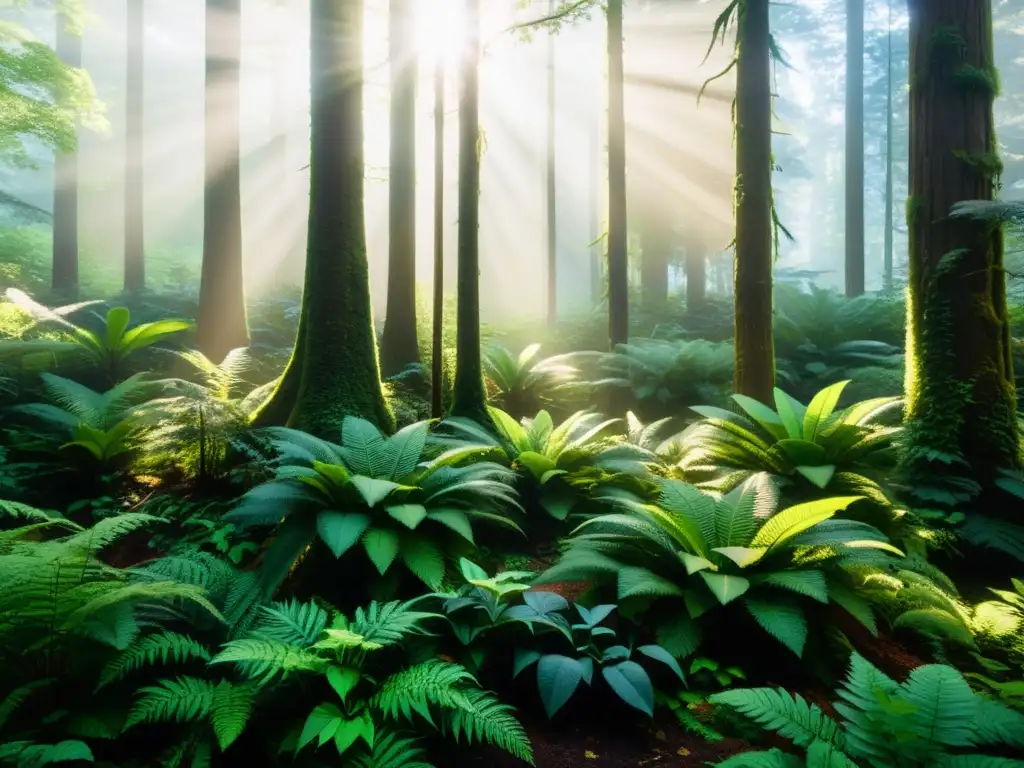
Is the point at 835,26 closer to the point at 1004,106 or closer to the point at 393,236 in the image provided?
the point at 1004,106

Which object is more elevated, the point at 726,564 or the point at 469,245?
the point at 469,245

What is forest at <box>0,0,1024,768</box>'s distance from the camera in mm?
2451

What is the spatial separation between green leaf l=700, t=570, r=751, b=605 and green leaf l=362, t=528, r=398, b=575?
1686 millimetres

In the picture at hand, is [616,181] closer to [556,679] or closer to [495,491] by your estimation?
[495,491]

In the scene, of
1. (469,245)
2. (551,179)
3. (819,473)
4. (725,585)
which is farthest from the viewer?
(551,179)

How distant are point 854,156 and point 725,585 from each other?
19.3 metres

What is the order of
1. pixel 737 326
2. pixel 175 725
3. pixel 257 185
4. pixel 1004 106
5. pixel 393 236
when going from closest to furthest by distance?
pixel 175 725 < pixel 737 326 < pixel 393 236 < pixel 257 185 < pixel 1004 106

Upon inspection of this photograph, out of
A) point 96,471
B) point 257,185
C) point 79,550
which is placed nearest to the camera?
point 79,550

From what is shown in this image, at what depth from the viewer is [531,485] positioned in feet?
18.2

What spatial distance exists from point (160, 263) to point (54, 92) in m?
16.4

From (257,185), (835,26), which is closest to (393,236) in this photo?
(257,185)

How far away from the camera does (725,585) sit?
3.04 metres

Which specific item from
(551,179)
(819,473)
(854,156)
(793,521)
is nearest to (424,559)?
(793,521)

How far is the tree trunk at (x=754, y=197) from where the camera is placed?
5.82 m
